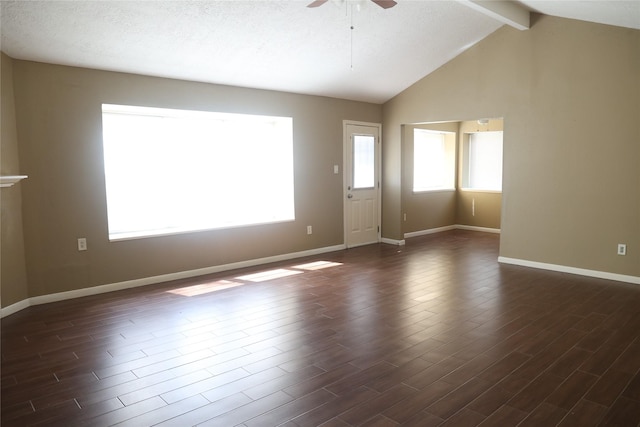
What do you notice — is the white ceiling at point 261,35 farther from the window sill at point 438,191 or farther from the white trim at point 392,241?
the white trim at point 392,241

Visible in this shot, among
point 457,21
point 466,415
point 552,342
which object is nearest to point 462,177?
point 457,21

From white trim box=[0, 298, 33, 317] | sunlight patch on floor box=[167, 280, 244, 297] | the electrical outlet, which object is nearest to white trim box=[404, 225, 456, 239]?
sunlight patch on floor box=[167, 280, 244, 297]

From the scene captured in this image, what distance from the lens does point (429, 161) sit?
8.73m

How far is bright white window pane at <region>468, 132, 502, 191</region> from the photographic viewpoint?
8.53 m

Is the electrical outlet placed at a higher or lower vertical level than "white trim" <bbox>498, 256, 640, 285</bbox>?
higher

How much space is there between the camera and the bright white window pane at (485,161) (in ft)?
28.0

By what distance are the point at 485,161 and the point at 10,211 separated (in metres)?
7.91

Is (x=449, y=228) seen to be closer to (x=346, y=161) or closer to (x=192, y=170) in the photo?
(x=346, y=161)

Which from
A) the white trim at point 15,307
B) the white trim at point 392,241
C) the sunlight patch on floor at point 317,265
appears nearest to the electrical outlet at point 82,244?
the white trim at point 15,307

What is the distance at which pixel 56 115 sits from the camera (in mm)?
4332

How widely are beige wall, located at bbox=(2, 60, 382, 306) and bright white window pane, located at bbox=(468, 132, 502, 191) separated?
5022mm

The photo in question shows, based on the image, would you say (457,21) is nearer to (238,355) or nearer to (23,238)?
(238,355)

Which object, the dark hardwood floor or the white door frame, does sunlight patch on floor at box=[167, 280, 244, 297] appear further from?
the white door frame

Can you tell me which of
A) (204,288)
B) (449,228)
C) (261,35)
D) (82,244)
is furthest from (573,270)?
(82,244)
